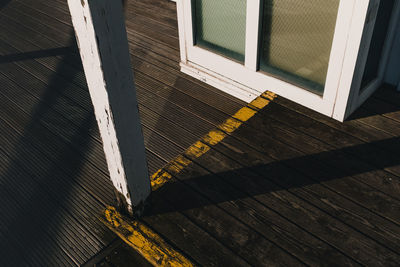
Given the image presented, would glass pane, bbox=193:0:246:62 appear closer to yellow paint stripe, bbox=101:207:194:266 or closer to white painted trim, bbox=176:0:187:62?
white painted trim, bbox=176:0:187:62

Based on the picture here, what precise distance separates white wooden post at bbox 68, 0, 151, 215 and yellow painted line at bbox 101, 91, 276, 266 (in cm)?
11

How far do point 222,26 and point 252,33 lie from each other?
387 mm

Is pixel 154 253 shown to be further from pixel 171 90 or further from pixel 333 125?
pixel 171 90

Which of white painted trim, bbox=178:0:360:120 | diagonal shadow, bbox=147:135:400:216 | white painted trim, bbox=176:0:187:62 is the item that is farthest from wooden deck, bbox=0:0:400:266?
white painted trim, bbox=176:0:187:62

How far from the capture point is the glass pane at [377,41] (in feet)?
8.76

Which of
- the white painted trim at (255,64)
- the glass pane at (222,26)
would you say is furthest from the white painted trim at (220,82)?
the glass pane at (222,26)

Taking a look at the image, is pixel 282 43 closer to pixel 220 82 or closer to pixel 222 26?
pixel 222 26

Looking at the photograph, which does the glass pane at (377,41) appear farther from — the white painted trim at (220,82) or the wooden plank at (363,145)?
the white painted trim at (220,82)

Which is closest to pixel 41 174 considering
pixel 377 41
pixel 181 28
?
pixel 181 28

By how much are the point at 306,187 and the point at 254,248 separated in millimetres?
540

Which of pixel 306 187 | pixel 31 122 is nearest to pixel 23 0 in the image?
pixel 31 122

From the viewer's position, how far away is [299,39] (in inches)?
113

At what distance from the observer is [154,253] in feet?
7.05

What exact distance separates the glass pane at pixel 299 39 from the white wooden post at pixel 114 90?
4.65ft
